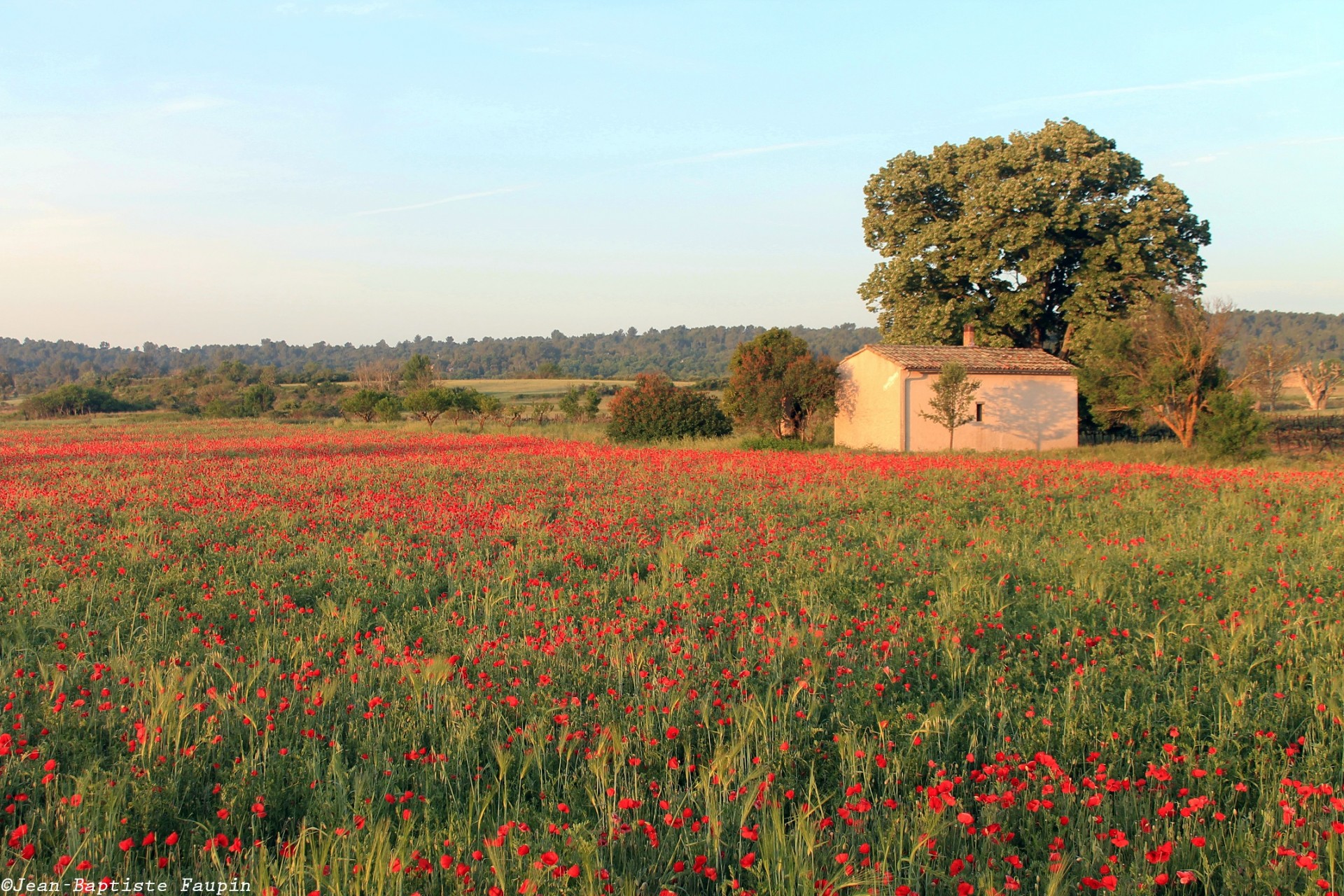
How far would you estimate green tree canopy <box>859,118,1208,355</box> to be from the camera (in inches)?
1247

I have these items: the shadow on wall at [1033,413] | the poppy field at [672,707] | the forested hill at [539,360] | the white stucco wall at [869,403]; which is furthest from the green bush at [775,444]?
the forested hill at [539,360]

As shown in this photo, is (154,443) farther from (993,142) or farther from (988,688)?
(993,142)

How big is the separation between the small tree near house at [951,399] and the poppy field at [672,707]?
699 inches

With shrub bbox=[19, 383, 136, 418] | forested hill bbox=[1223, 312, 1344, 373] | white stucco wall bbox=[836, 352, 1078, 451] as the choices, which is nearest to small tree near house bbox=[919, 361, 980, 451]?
white stucco wall bbox=[836, 352, 1078, 451]

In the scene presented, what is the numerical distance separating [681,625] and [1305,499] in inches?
500

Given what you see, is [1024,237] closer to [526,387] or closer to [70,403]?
[70,403]

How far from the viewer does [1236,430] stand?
22.8 meters

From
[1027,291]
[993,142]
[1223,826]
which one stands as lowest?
[1223,826]

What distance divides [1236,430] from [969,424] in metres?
8.77

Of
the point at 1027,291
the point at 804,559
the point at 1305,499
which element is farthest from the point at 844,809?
the point at 1027,291

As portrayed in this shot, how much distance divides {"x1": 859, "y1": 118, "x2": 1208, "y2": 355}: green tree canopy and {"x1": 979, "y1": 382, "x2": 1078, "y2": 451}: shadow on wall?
153 inches

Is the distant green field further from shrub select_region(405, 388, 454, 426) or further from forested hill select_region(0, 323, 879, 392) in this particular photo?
shrub select_region(405, 388, 454, 426)

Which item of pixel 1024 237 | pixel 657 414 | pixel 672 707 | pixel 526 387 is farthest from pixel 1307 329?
pixel 672 707

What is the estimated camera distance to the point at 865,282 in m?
38.0
